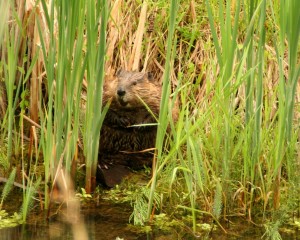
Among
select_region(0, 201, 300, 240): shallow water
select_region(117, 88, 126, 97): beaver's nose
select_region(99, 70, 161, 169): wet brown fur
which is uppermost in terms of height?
select_region(117, 88, 126, 97): beaver's nose

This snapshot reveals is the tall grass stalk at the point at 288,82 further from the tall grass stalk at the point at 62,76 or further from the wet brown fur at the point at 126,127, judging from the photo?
the wet brown fur at the point at 126,127

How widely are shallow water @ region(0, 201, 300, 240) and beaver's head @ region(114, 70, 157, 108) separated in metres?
1.02

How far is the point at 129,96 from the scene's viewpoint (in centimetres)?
488

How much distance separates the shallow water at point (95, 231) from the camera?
145 inches

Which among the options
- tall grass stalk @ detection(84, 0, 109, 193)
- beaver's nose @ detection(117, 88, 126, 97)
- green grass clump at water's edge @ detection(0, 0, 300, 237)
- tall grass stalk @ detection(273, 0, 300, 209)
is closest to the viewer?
tall grass stalk @ detection(273, 0, 300, 209)

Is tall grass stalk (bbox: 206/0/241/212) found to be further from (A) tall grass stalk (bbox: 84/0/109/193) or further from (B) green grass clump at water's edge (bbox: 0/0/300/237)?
(A) tall grass stalk (bbox: 84/0/109/193)

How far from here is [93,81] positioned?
402 centimetres

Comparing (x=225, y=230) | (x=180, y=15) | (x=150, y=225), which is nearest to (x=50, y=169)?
(x=150, y=225)

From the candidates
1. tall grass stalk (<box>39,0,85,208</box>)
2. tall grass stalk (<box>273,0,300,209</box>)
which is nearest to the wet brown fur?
tall grass stalk (<box>39,0,85,208</box>)

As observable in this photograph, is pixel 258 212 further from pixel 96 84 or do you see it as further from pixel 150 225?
pixel 96 84

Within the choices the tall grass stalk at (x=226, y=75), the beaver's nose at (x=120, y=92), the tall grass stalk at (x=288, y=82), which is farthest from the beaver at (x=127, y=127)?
the tall grass stalk at (x=288, y=82)

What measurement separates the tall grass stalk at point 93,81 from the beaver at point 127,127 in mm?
593

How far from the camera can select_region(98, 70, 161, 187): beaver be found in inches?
191

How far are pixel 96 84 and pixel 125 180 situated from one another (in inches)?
30.5
